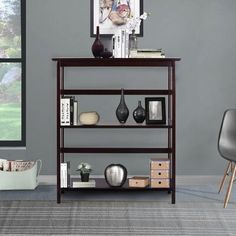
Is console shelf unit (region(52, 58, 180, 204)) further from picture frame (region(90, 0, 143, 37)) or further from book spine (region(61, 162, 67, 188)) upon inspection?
picture frame (region(90, 0, 143, 37))

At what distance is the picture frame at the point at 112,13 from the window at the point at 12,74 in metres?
0.69

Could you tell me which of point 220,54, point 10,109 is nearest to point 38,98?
point 10,109

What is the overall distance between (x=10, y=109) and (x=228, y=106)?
79.6 inches

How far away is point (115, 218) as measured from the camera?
4633 millimetres

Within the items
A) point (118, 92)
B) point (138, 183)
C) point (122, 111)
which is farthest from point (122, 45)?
point (138, 183)

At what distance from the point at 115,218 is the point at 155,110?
1152mm

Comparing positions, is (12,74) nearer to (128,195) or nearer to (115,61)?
(115,61)

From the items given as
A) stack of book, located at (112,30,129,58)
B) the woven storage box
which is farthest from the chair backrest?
the woven storage box

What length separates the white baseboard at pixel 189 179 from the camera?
235 inches

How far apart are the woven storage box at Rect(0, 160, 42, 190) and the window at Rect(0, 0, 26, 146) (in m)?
0.53

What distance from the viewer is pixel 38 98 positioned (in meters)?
5.93

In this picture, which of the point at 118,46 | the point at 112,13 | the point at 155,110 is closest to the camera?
the point at 118,46

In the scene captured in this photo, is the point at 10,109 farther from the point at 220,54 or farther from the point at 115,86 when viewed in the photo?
the point at 220,54

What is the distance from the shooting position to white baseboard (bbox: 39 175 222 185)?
5.97 metres
